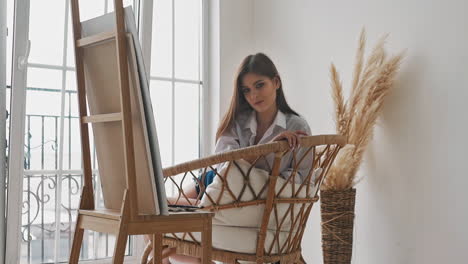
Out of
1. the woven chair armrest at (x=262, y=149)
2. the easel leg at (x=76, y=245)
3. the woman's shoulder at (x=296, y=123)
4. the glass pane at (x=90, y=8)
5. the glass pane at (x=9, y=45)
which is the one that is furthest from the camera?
the glass pane at (x=90, y=8)

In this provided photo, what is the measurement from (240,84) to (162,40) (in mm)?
1181

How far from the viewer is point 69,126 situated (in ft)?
10.8

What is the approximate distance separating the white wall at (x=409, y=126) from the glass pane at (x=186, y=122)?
805mm

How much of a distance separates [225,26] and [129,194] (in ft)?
7.75

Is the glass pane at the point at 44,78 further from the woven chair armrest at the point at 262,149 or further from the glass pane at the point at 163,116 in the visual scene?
the woven chair armrest at the point at 262,149

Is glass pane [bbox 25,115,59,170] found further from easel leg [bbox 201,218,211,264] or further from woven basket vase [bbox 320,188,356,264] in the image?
easel leg [bbox 201,218,211,264]

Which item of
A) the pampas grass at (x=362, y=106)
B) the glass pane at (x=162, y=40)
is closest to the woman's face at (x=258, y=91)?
the pampas grass at (x=362, y=106)

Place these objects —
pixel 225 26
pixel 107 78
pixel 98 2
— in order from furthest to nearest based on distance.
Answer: pixel 225 26 → pixel 98 2 → pixel 107 78

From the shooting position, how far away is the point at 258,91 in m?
2.68

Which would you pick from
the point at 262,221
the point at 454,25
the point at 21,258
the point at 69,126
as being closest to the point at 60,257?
the point at 21,258

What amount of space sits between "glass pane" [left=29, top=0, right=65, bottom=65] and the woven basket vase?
1.72m

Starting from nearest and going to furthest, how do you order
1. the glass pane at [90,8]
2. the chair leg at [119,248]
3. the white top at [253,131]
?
the chair leg at [119,248], the white top at [253,131], the glass pane at [90,8]

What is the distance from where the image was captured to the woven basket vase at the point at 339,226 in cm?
279

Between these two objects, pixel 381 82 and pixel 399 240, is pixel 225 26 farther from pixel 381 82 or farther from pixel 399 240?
pixel 399 240
